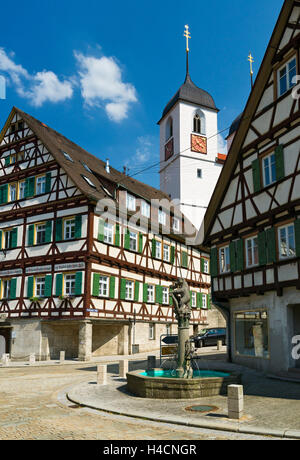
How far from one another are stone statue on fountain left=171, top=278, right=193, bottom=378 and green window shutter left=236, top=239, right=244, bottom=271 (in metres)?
5.00

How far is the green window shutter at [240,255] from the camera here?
18.6 metres

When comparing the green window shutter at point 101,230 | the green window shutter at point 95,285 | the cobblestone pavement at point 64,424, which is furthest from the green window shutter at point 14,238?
the cobblestone pavement at point 64,424

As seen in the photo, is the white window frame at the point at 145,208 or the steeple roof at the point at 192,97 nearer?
the white window frame at the point at 145,208

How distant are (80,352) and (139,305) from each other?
6.70m

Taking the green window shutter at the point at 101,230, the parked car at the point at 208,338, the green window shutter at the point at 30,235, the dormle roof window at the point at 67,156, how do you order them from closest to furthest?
the green window shutter at the point at 101,230 < the green window shutter at the point at 30,235 < the dormle roof window at the point at 67,156 < the parked car at the point at 208,338

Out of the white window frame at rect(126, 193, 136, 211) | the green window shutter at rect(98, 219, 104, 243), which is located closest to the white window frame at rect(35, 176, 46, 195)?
the green window shutter at rect(98, 219, 104, 243)

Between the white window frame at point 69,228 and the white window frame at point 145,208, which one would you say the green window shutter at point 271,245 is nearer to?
the white window frame at point 69,228

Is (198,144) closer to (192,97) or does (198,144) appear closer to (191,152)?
(191,152)

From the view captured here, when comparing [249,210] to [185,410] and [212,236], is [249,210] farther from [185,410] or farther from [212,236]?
[185,410]

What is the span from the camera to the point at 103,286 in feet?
91.3

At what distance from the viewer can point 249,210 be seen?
18.5m

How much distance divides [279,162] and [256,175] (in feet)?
5.32
